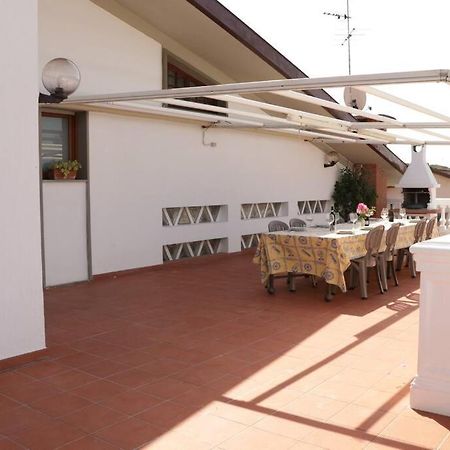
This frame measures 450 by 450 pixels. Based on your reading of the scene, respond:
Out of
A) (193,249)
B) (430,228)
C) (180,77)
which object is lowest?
(193,249)

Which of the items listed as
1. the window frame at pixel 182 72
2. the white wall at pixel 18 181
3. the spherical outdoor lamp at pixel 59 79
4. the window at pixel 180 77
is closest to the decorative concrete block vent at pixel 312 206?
the window frame at pixel 182 72

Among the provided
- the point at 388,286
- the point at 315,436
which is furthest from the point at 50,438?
the point at 388,286

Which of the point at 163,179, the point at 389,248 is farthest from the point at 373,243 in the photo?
the point at 163,179

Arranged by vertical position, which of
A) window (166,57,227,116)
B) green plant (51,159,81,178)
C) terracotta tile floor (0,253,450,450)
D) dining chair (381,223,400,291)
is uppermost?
window (166,57,227,116)

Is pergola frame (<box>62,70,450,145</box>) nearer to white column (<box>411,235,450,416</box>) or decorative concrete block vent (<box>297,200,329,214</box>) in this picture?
white column (<box>411,235,450,416</box>)

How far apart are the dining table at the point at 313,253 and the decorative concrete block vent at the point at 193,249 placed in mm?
2565

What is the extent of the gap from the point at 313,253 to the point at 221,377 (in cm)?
268

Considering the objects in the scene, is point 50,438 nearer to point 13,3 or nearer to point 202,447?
point 202,447

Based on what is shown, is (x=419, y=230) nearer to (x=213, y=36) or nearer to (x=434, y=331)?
(x=213, y=36)

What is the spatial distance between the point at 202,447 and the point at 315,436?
23.3 inches

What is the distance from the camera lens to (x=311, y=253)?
6195 mm

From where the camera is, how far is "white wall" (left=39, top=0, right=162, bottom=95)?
679 centimetres

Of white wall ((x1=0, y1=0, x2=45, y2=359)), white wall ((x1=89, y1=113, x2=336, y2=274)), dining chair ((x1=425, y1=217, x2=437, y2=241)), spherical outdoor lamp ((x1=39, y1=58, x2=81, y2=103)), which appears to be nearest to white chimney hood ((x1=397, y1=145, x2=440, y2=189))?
dining chair ((x1=425, y1=217, x2=437, y2=241))

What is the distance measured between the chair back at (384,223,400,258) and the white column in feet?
12.2
